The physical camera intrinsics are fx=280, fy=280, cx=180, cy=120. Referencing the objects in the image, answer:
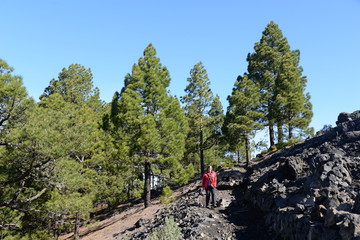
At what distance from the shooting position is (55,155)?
12898mm

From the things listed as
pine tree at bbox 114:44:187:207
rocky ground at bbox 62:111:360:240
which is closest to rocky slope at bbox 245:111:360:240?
rocky ground at bbox 62:111:360:240

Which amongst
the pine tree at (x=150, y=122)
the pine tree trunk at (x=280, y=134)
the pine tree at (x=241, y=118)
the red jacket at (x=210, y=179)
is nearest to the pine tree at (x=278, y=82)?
the pine tree trunk at (x=280, y=134)

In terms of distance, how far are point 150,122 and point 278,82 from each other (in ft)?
47.5

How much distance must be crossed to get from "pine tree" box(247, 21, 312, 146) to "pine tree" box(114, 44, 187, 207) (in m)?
10.5

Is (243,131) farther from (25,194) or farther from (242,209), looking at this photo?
(25,194)

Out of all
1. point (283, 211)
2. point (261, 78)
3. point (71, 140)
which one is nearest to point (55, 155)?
point (71, 140)

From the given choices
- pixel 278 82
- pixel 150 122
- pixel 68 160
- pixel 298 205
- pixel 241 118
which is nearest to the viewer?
pixel 298 205

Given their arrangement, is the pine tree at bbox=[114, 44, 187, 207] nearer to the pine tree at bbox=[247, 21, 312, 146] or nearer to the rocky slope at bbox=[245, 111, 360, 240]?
the rocky slope at bbox=[245, 111, 360, 240]

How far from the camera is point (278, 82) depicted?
2708 centimetres

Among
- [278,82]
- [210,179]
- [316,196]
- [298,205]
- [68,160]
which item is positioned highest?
[278,82]

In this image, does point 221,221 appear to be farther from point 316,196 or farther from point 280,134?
point 280,134

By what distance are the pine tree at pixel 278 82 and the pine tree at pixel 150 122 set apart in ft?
34.3

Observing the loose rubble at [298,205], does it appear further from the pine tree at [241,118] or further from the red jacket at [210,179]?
the pine tree at [241,118]

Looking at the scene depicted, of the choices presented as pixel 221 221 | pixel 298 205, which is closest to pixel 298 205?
pixel 298 205
